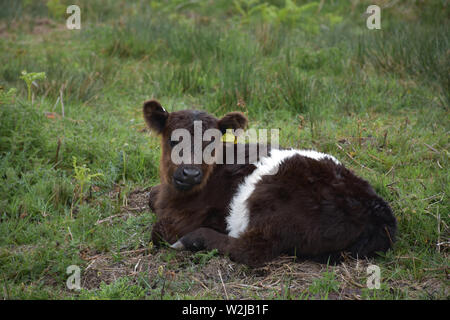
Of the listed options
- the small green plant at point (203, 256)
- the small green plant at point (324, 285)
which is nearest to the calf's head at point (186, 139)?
the small green plant at point (203, 256)

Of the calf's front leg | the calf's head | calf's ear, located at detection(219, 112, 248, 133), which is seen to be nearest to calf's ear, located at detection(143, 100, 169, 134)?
the calf's head

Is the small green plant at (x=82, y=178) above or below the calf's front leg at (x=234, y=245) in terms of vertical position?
above

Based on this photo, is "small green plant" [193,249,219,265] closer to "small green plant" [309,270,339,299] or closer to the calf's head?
the calf's head

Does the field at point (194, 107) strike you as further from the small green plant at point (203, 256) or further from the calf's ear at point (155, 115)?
the calf's ear at point (155, 115)

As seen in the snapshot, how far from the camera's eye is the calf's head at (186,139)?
405cm

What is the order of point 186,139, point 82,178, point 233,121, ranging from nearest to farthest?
point 186,139, point 233,121, point 82,178

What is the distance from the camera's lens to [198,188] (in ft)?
13.8

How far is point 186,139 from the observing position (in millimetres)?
4156

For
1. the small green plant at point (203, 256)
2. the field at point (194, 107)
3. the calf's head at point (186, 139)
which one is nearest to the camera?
the field at point (194, 107)

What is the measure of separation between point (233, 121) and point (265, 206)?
90 centimetres

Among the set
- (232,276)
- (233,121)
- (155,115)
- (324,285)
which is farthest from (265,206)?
(155,115)

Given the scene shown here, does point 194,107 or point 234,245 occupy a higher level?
point 194,107

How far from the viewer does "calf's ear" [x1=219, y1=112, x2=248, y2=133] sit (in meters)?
4.33

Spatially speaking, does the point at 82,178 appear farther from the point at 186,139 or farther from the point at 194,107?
the point at 194,107
